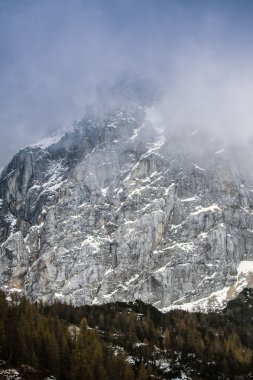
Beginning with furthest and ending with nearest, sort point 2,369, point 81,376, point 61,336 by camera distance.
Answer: point 61,336 → point 81,376 → point 2,369

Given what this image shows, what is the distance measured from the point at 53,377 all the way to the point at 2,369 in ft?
51.7

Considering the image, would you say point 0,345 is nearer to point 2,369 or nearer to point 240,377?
point 2,369

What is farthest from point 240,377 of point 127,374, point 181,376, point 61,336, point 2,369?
point 2,369

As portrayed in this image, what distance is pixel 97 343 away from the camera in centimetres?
18962

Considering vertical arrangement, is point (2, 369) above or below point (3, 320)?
below

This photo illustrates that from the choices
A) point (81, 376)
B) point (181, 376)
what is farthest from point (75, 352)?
point (181, 376)

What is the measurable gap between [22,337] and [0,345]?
22.1 ft

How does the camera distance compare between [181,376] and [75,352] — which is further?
[181,376]

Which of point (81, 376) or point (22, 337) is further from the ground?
point (22, 337)

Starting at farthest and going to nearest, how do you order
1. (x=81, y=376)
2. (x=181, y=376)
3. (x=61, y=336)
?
1. (x=181, y=376)
2. (x=61, y=336)
3. (x=81, y=376)

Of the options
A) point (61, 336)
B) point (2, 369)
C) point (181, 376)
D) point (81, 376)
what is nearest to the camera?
point (2, 369)

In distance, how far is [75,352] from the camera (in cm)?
16725

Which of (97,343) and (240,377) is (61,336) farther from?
(240,377)

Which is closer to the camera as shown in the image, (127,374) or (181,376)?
(127,374)
